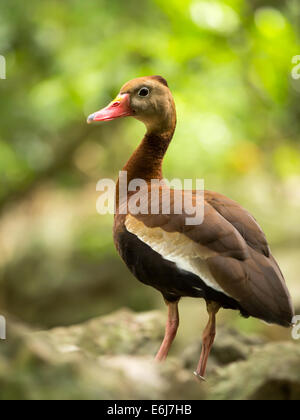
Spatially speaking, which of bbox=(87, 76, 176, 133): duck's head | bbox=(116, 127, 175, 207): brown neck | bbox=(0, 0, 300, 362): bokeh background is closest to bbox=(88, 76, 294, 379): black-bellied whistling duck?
bbox=(116, 127, 175, 207): brown neck

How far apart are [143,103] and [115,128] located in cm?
316

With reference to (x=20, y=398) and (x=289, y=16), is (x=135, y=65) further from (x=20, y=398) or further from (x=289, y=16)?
(x=20, y=398)

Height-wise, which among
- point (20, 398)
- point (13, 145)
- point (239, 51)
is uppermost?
point (13, 145)

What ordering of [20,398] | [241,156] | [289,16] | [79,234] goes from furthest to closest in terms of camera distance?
[241,156], [79,234], [289,16], [20,398]

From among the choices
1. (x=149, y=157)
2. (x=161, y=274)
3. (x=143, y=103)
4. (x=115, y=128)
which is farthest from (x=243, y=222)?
(x=115, y=128)

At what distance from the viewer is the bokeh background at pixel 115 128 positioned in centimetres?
280

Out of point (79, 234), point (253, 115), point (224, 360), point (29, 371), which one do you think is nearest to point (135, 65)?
point (253, 115)

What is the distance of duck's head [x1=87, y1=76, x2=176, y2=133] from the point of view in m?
1.94

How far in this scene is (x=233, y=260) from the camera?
163 centimetres

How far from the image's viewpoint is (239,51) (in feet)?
9.46

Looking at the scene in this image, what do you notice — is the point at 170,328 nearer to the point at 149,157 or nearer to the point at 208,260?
Answer: the point at 208,260

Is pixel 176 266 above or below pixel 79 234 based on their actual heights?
below

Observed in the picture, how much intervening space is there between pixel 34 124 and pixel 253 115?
186cm
